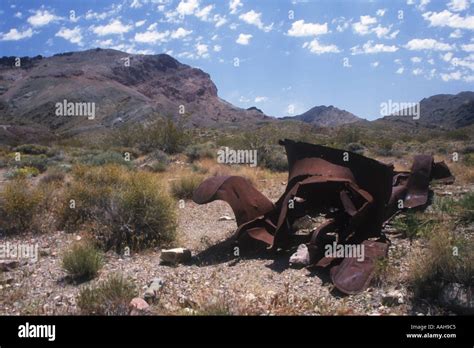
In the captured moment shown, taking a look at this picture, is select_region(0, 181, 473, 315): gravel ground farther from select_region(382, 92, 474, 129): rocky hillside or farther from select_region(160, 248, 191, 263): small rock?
→ select_region(382, 92, 474, 129): rocky hillside

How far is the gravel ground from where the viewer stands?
381 centimetres

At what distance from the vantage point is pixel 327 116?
12594 cm

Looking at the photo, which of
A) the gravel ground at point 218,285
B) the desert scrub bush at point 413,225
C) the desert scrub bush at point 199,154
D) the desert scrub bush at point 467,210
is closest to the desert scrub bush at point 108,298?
the gravel ground at point 218,285

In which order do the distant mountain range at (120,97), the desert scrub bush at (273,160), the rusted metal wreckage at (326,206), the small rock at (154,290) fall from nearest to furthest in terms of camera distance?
the small rock at (154,290) < the rusted metal wreckage at (326,206) < the desert scrub bush at (273,160) < the distant mountain range at (120,97)

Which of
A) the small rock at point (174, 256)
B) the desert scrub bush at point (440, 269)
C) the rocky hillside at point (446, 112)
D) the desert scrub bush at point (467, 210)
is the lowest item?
the small rock at point (174, 256)

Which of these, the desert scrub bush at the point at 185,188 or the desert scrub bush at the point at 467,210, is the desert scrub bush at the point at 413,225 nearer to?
the desert scrub bush at the point at 467,210

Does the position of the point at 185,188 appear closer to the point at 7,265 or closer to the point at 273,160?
the point at 7,265

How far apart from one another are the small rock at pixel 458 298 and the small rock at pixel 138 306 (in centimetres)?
253

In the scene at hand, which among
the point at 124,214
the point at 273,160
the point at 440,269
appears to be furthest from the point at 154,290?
the point at 273,160

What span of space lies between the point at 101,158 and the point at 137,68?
9259cm

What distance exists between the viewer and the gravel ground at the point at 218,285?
3811 mm

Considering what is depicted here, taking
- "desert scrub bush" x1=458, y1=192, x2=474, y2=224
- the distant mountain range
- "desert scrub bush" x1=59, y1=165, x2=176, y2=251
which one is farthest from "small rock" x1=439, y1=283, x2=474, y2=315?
the distant mountain range
